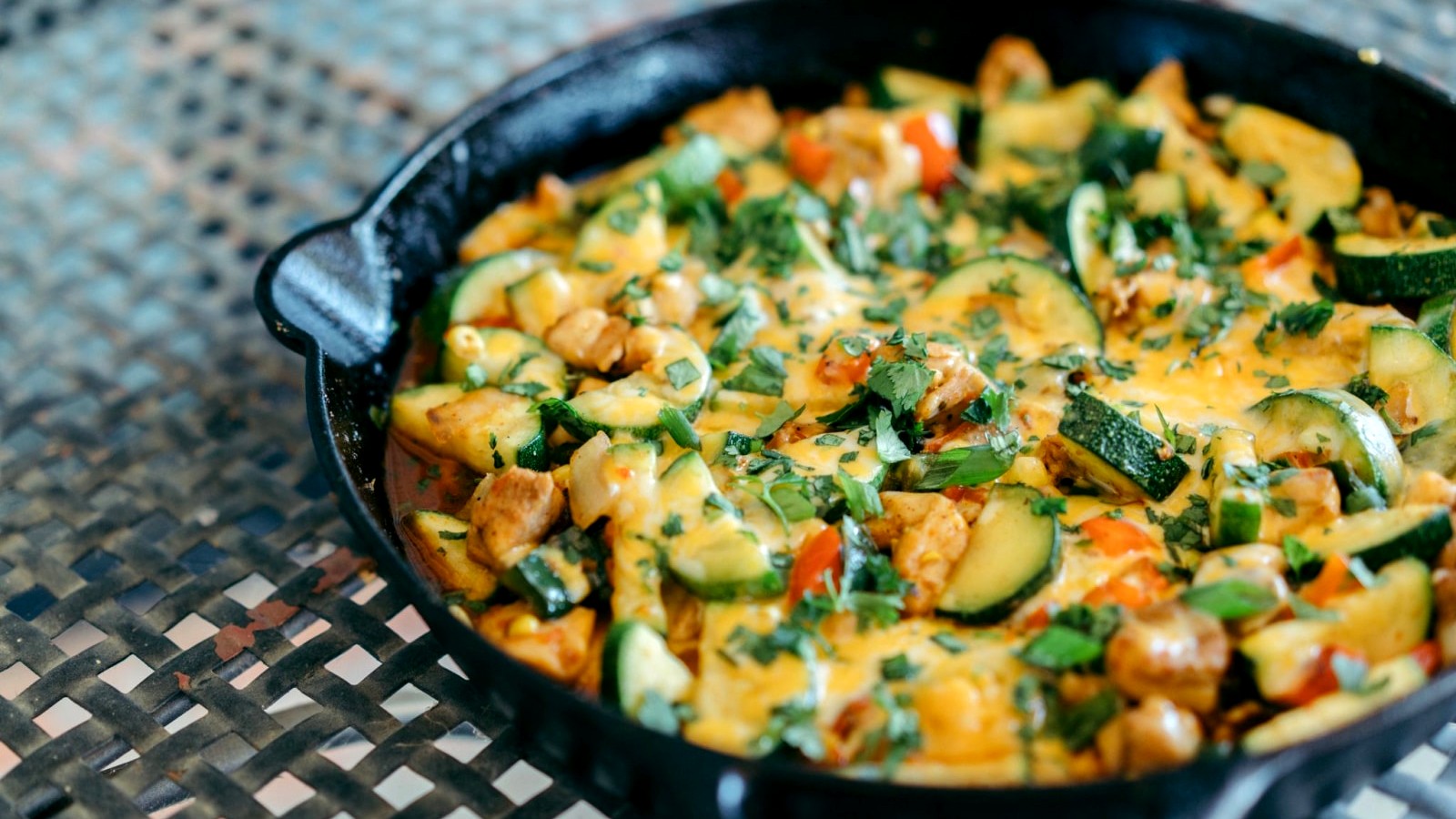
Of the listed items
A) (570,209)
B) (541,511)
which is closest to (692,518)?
(541,511)

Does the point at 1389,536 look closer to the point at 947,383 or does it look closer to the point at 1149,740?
the point at 1149,740

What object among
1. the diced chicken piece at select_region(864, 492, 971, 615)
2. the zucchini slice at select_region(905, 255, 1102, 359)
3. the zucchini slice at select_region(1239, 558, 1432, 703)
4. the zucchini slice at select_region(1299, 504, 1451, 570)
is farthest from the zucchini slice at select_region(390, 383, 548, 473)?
the zucchini slice at select_region(1299, 504, 1451, 570)

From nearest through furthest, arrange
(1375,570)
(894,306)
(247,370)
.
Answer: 1. (1375,570)
2. (894,306)
3. (247,370)

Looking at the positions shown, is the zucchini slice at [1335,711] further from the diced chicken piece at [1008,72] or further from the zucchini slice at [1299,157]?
the diced chicken piece at [1008,72]

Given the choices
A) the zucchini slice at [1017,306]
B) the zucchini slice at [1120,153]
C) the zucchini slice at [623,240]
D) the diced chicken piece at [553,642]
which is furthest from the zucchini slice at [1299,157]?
the diced chicken piece at [553,642]

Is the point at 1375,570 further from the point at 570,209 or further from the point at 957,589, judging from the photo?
the point at 570,209
